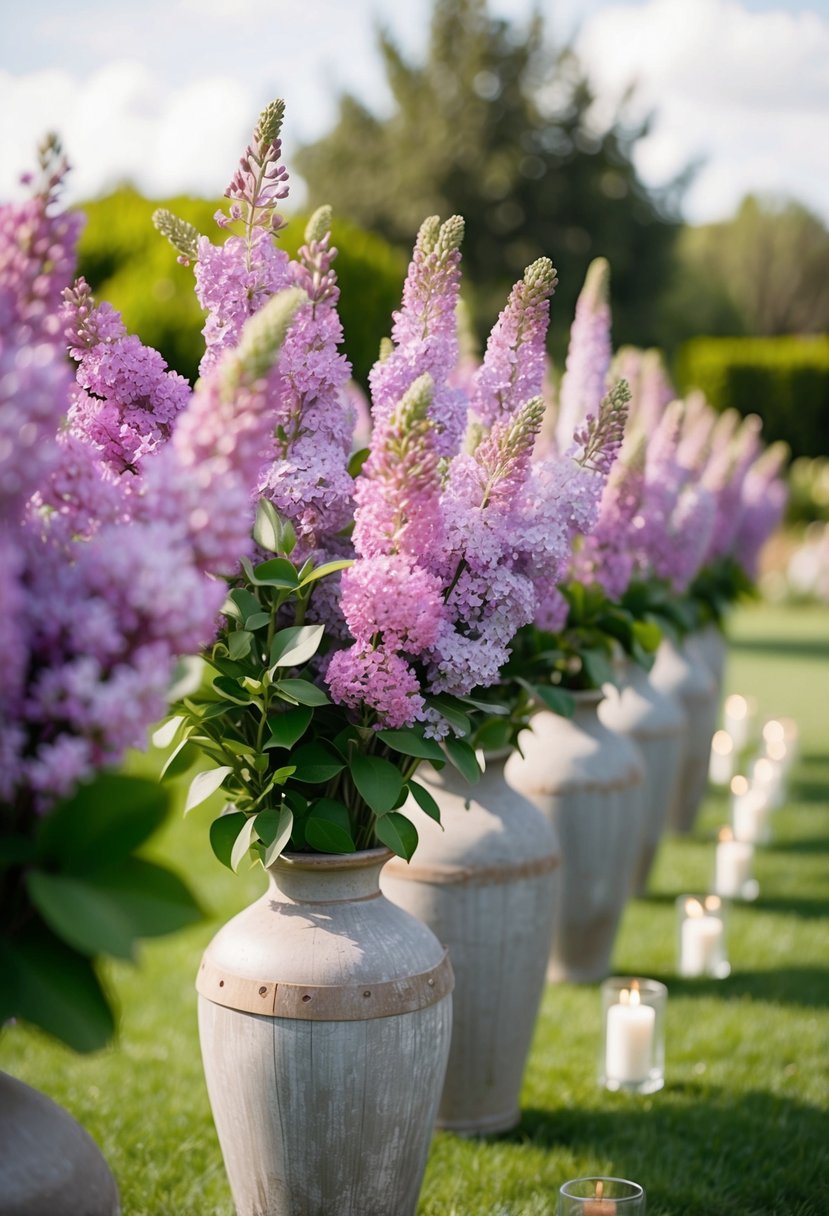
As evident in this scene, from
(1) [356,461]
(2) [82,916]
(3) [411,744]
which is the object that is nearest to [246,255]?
(1) [356,461]

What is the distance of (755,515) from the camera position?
713cm

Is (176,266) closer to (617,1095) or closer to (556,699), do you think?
(556,699)

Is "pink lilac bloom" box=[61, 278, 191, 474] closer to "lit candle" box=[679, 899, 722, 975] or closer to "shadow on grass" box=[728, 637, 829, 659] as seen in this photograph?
"lit candle" box=[679, 899, 722, 975]

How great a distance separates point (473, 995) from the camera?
2.85m

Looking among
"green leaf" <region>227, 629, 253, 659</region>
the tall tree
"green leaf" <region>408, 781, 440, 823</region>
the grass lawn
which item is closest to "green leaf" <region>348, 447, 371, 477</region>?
"green leaf" <region>227, 629, 253, 659</region>

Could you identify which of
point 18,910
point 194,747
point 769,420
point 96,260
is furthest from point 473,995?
point 769,420

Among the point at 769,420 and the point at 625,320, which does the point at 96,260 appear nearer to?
the point at 769,420

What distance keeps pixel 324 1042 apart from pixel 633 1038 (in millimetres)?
1421

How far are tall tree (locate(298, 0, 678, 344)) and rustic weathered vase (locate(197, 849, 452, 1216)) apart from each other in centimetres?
2639

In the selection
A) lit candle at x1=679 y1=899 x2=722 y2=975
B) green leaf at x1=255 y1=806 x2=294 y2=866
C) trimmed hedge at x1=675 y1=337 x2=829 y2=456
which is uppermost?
trimmed hedge at x1=675 y1=337 x2=829 y2=456

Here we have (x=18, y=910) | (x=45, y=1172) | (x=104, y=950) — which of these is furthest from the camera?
(x=45, y=1172)

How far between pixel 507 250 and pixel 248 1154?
27.2 meters

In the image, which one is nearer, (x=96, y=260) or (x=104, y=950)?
(x=104, y=950)

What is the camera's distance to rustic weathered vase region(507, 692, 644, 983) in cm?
379
